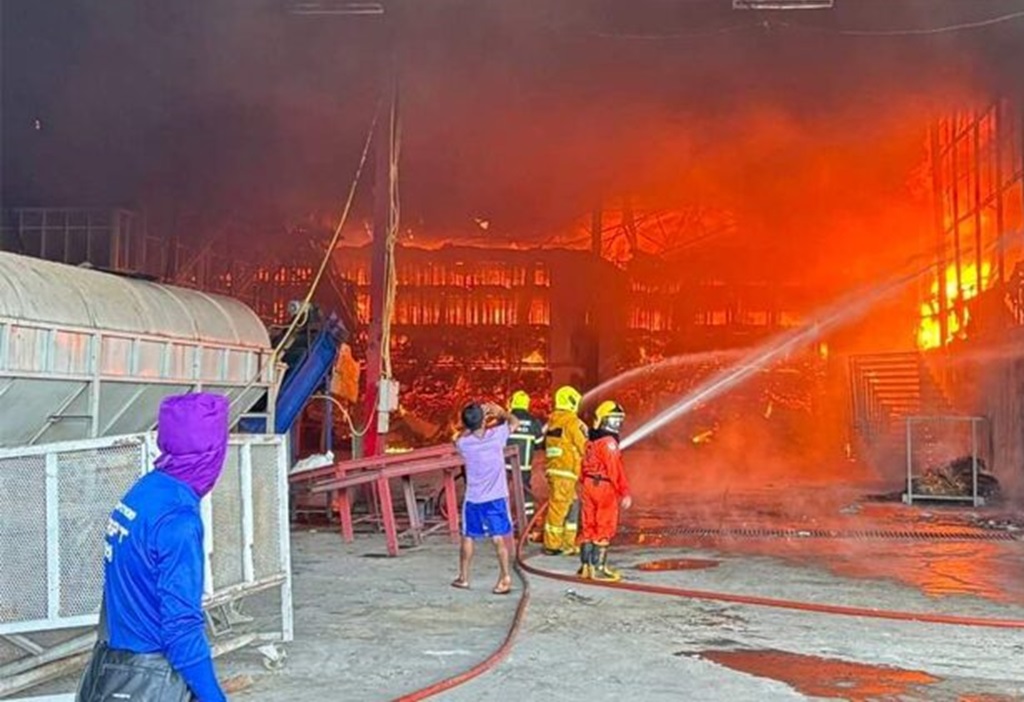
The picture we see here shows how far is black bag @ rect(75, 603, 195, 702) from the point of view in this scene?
2.35m

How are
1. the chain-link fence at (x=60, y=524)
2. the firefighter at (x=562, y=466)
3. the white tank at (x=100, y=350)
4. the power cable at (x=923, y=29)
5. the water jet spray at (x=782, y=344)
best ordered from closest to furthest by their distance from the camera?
1. the chain-link fence at (x=60, y=524)
2. the white tank at (x=100, y=350)
3. the firefighter at (x=562, y=466)
4. the power cable at (x=923, y=29)
5. the water jet spray at (x=782, y=344)

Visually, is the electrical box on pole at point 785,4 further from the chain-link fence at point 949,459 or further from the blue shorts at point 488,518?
the blue shorts at point 488,518

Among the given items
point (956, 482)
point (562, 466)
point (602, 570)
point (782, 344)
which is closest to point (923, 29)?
point (956, 482)

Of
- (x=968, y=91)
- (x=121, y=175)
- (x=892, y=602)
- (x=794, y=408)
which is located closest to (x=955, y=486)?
(x=968, y=91)

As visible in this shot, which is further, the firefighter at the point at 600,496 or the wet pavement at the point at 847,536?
the wet pavement at the point at 847,536

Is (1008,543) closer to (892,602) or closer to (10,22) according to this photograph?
(892,602)

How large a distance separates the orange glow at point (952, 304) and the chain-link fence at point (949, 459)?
101 inches

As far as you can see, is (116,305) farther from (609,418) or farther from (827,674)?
(827,674)

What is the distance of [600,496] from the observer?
23.9ft

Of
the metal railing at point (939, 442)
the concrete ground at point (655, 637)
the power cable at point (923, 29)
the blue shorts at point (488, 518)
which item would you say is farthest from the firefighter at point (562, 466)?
the metal railing at point (939, 442)

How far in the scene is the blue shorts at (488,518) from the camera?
6949mm

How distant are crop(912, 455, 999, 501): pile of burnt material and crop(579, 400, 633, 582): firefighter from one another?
7238 millimetres

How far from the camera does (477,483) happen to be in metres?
7.00

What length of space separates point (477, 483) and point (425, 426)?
1355cm
